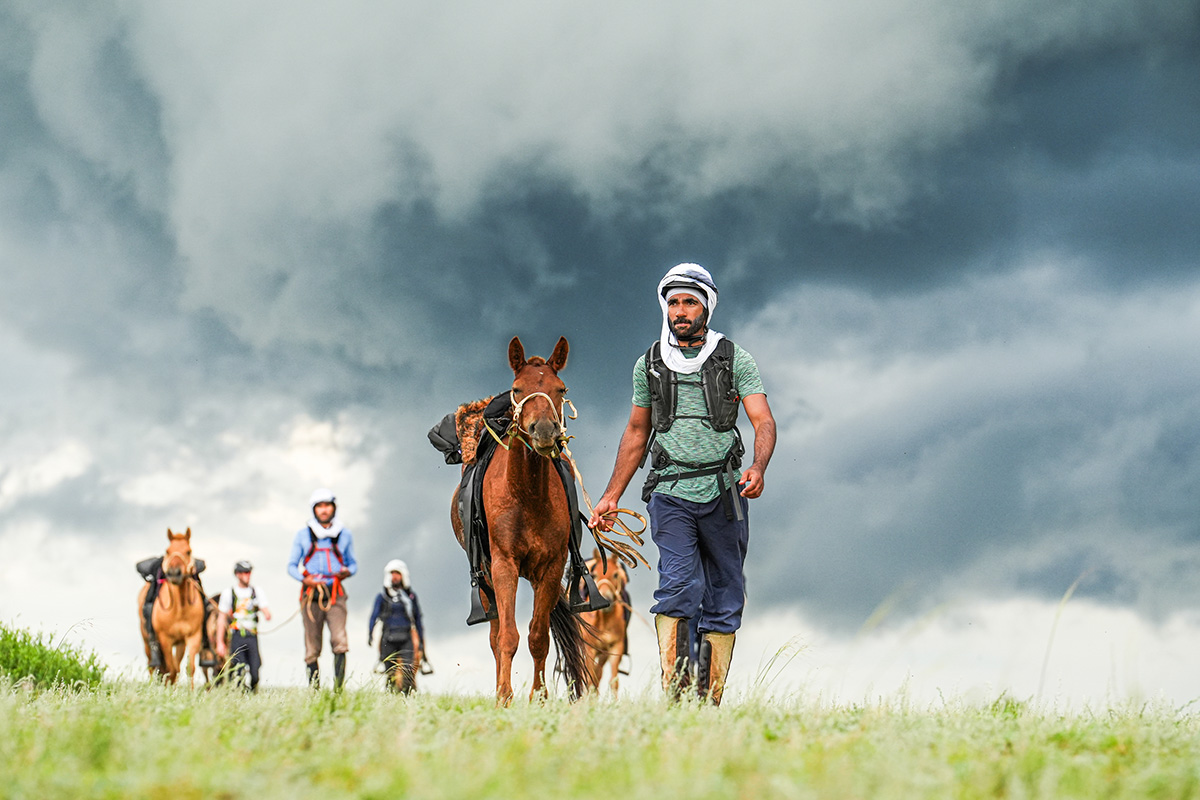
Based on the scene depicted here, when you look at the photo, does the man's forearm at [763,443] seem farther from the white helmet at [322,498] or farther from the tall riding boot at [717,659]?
the white helmet at [322,498]

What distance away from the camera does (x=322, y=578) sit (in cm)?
1532

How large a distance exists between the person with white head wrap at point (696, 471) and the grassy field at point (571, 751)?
3.73 ft

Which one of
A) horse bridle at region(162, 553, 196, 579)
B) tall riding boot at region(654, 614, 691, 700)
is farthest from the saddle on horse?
horse bridle at region(162, 553, 196, 579)

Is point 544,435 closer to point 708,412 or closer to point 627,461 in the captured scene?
point 627,461

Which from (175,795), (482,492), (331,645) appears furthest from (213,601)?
(175,795)

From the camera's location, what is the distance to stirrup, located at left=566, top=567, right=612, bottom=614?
8945 millimetres

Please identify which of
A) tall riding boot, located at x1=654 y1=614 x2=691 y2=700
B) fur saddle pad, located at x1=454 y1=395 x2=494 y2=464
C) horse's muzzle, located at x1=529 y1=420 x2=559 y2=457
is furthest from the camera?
fur saddle pad, located at x1=454 y1=395 x2=494 y2=464

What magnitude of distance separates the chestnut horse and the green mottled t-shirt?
808 millimetres

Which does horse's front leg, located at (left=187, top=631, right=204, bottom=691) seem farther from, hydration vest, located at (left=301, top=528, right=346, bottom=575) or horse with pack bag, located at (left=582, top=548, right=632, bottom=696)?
horse with pack bag, located at (left=582, top=548, right=632, bottom=696)

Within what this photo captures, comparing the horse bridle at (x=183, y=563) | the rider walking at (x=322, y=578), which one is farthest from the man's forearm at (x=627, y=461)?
the horse bridle at (x=183, y=563)

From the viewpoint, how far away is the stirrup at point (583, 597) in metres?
8.95

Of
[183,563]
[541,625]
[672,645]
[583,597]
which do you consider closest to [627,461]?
[672,645]

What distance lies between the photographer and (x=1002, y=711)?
673 cm

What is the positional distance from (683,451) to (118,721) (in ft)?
13.0
